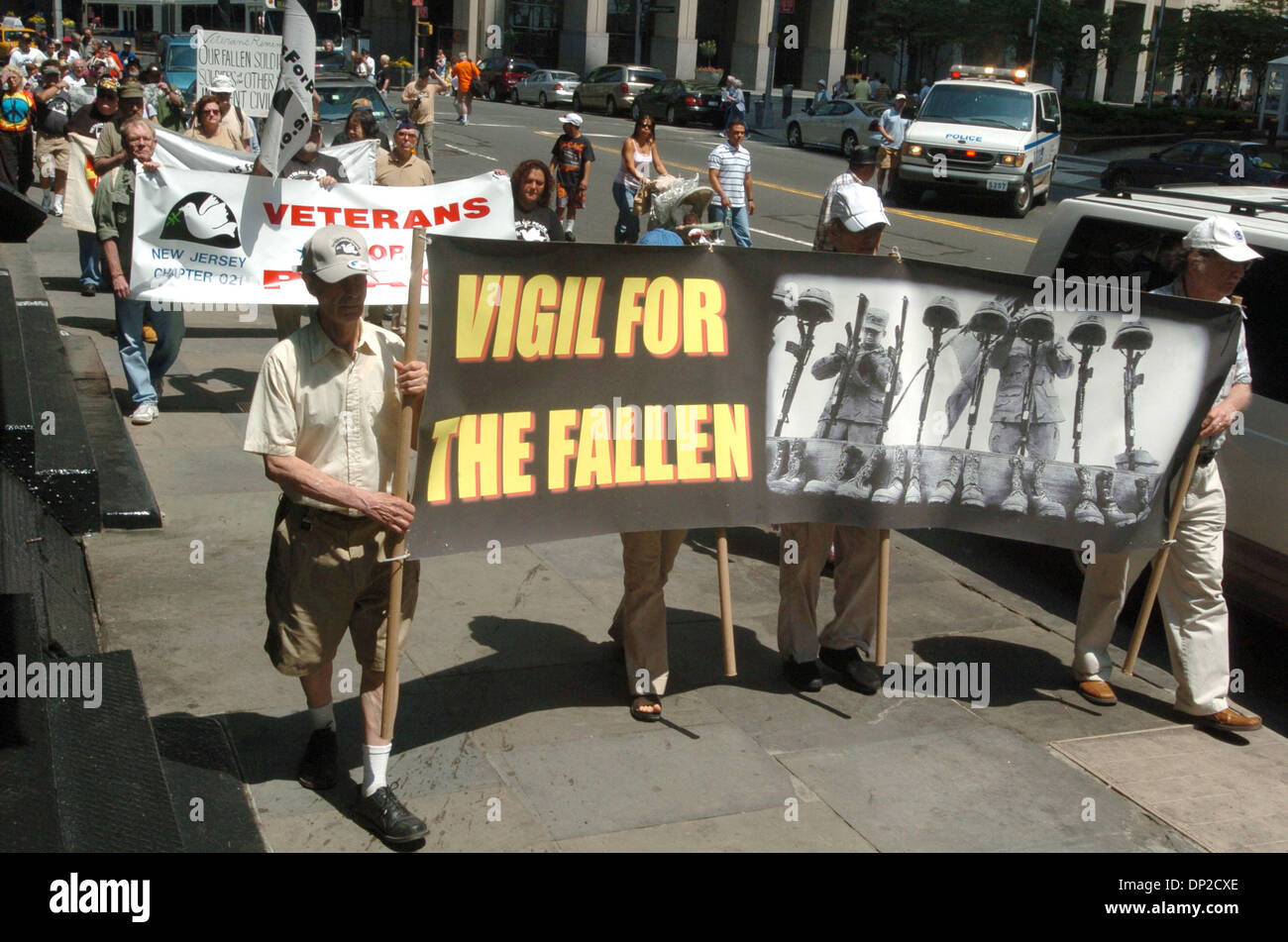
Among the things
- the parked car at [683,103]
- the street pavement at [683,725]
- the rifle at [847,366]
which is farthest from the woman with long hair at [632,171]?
the parked car at [683,103]

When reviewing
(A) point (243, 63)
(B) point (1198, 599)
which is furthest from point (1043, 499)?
(A) point (243, 63)

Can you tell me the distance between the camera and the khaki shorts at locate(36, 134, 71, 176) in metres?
15.4

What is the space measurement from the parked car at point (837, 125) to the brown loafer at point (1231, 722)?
26.2 m

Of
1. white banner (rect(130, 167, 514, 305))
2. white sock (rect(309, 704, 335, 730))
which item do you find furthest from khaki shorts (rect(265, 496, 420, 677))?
white banner (rect(130, 167, 514, 305))

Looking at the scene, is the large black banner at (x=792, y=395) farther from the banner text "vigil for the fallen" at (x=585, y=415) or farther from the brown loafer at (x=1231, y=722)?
the brown loafer at (x=1231, y=722)

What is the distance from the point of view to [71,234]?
54.7 feet

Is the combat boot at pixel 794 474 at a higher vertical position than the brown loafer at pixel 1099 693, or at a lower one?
higher

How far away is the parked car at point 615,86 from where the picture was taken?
42594 millimetres

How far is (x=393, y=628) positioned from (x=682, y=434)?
54.9 inches

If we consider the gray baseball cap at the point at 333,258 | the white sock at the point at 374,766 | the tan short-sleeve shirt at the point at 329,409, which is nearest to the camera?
the gray baseball cap at the point at 333,258

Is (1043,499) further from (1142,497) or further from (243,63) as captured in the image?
(243,63)

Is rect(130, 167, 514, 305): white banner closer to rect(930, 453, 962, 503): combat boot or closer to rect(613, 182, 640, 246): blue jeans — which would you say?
rect(930, 453, 962, 503): combat boot
